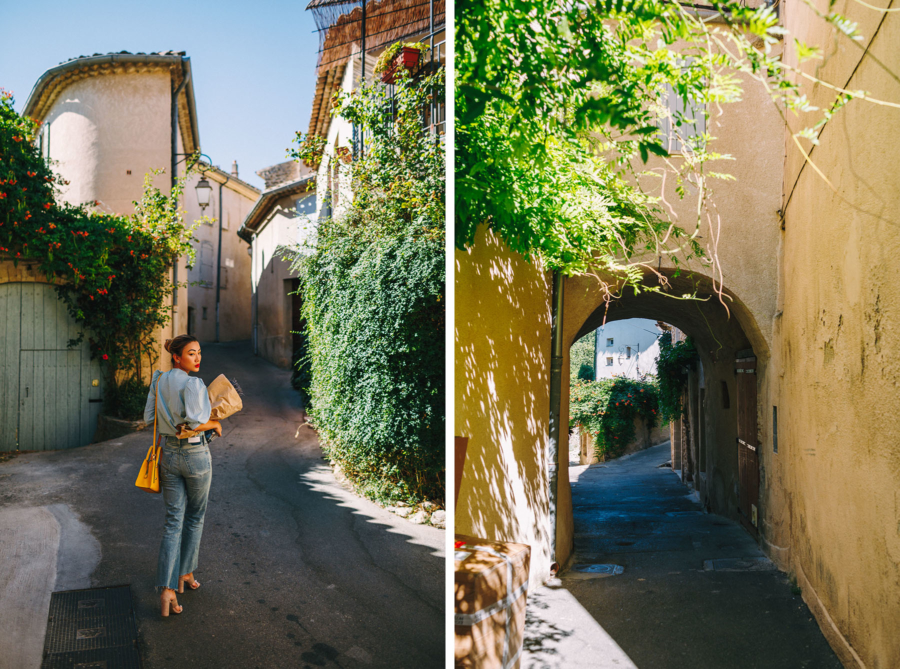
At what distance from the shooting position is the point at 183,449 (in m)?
1.97

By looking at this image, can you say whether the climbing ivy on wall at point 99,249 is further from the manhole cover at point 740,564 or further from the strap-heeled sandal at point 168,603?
the manhole cover at point 740,564

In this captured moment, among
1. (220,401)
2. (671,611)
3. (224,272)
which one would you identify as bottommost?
(671,611)

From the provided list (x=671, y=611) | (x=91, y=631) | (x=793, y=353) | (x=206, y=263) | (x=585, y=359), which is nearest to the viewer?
(x=91, y=631)

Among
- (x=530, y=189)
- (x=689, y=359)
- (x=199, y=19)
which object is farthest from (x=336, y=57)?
(x=689, y=359)

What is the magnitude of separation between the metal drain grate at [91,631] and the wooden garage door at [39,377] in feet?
1.87

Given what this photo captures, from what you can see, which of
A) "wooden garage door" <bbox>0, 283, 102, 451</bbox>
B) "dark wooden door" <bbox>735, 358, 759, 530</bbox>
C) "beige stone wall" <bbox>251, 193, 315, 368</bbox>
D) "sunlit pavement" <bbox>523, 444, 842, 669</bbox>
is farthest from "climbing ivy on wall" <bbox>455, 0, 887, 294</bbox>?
"beige stone wall" <bbox>251, 193, 315, 368</bbox>

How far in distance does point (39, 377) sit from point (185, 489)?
1.88 feet

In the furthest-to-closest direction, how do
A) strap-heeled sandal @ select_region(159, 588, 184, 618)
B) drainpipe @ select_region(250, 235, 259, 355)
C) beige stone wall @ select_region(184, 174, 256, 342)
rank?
drainpipe @ select_region(250, 235, 259, 355), beige stone wall @ select_region(184, 174, 256, 342), strap-heeled sandal @ select_region(159, 588, 184, 618)

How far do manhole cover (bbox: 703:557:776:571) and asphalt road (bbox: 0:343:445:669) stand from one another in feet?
10.2

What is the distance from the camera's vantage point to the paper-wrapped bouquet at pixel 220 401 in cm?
195

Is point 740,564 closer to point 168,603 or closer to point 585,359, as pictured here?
point 168,603

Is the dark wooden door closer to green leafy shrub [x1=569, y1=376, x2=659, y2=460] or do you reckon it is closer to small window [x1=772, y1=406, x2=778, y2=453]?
small window [x1=772, y1=406, x2=778, y2=453]

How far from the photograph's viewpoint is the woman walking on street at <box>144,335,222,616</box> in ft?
6.19

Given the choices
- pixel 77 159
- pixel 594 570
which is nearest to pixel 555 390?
pixel 594 570
